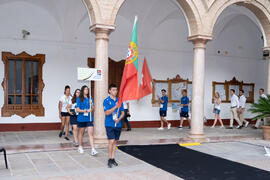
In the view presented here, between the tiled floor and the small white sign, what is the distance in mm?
1799

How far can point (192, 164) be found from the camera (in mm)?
6777

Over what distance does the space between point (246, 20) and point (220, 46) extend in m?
1.77

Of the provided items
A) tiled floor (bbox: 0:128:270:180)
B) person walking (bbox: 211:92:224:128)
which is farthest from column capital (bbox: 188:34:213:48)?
person walking (bbox: 211:92:224:128)

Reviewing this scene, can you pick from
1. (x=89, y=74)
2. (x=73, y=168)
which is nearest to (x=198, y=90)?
(x=89, y=74)

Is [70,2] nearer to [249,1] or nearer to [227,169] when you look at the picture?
[249,1]

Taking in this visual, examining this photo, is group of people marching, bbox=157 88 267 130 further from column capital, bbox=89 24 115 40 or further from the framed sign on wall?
column capital, bbox=89 24 115 40

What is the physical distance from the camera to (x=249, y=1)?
10.3 m

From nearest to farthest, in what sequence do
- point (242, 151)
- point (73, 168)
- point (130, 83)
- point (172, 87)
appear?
point (73, 168) → point (130, 83) → point (242, 151) → point (172, 87)

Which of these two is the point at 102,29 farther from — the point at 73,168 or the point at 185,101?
the point at 185,101

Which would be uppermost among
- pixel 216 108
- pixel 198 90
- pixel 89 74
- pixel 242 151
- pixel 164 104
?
pixel 89 74

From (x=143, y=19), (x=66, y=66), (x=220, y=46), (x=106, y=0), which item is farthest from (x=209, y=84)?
(x=106, y=0)

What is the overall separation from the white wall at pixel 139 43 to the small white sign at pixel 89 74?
4.08 m

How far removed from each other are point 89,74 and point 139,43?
5652 mm

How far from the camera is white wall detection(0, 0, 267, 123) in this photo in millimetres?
11023
